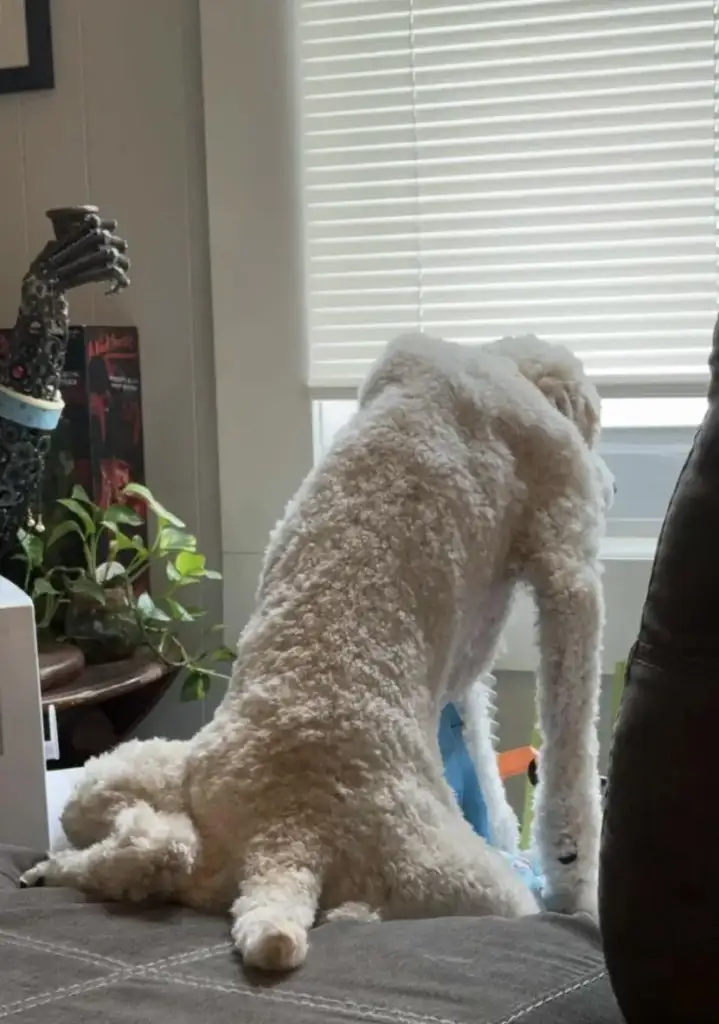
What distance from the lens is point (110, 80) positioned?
1.58 meters

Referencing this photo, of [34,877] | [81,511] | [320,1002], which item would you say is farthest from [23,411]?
[320,1002]

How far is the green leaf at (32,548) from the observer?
138cm

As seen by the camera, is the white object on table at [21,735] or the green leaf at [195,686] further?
the green leaf at [195,686]

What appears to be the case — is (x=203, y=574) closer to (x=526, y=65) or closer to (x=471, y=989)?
(x=526, y=65)

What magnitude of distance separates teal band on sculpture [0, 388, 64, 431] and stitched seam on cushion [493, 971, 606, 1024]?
2.51ft

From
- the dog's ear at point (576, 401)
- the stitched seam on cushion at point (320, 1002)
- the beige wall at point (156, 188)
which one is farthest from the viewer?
the beige wall at point (156, 188)

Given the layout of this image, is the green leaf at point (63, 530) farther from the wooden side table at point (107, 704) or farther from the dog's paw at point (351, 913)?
the dog's paw at point (351, 913)

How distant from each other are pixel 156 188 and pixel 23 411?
1.69ft

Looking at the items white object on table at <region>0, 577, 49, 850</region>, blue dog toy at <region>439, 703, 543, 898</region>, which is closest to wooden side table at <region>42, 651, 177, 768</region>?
white object on table at <region>0, 577, 49, 850</region>

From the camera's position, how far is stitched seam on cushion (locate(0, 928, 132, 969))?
72 cm

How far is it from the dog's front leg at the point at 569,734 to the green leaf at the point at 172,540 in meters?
0.59

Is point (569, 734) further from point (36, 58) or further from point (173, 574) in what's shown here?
point (36, 58)

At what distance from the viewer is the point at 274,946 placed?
27.2 inches

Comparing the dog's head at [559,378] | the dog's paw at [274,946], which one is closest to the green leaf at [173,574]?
the dog's head at [559,378]
